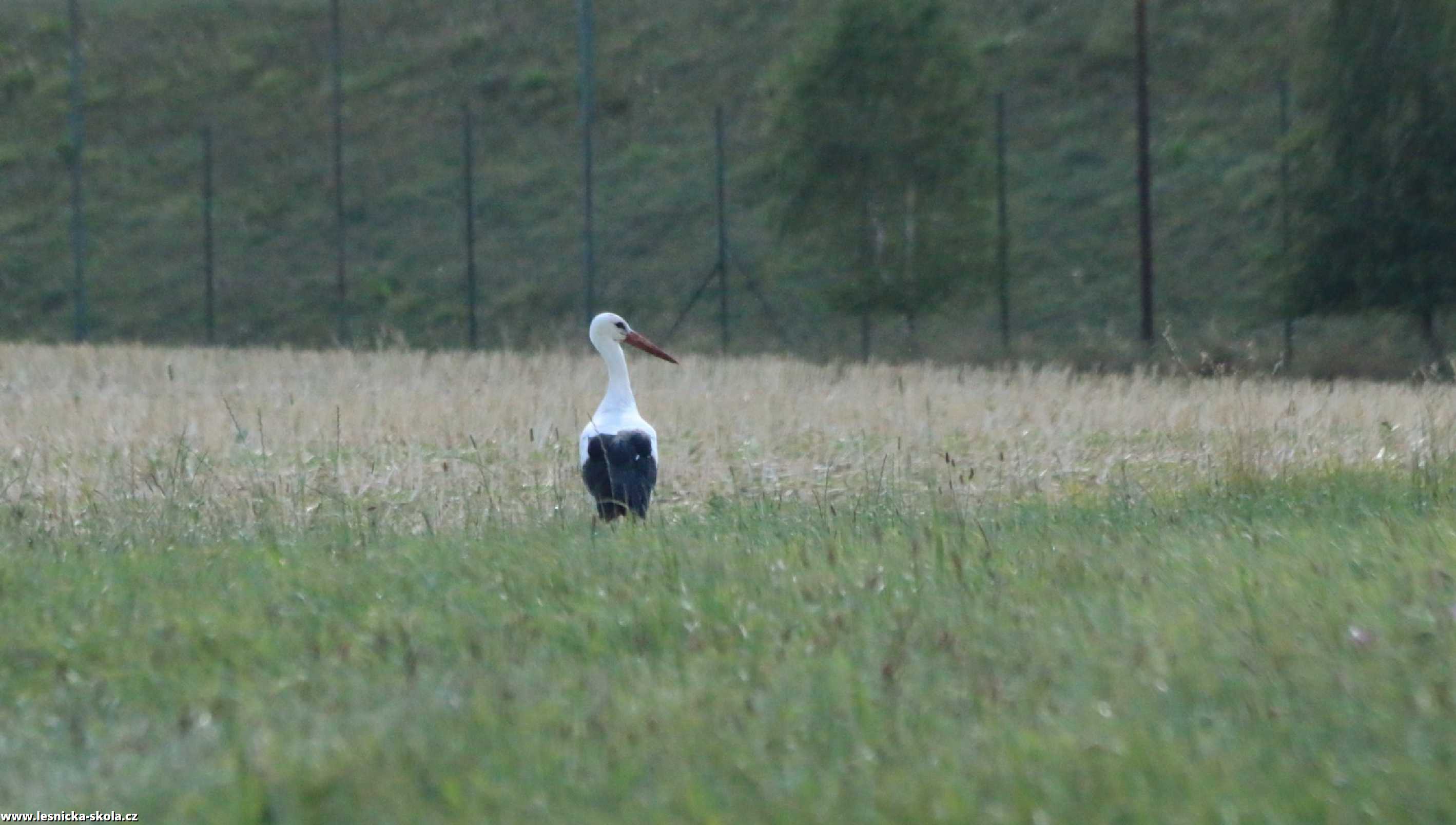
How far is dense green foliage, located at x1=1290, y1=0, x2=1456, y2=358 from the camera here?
2261 centimetres

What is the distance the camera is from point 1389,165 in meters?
22.7

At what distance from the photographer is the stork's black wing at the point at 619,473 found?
9.00 metres

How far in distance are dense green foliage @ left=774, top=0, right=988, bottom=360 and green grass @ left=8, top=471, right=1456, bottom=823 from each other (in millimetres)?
17553

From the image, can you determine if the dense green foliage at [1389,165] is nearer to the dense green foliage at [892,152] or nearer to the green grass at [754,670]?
the dense green foliage at [892,152]

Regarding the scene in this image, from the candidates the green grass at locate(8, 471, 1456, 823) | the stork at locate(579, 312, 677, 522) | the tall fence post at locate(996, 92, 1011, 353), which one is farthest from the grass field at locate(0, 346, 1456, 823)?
the tall fence post at locate(996, 92, 1011, 353)

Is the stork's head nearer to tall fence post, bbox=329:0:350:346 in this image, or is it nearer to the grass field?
the grass field

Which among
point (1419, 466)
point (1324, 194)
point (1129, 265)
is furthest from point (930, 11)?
point (1419, 466)

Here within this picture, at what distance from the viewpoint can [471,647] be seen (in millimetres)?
6316

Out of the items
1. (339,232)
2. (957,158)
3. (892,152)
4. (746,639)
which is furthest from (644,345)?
(339,232)

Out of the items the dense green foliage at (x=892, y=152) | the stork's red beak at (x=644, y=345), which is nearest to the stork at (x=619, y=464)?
the stork's red beak at (x=644, y=345)

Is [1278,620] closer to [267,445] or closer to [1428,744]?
[1428,744]

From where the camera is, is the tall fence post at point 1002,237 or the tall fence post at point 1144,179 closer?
the tall fence post at point 1144,179

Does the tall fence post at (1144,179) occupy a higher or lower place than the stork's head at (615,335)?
higher

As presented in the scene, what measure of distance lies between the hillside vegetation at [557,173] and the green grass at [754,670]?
17.0 meters
